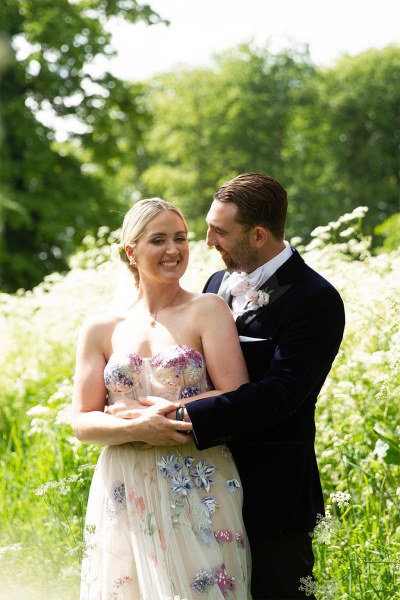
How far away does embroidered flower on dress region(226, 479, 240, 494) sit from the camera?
354cm

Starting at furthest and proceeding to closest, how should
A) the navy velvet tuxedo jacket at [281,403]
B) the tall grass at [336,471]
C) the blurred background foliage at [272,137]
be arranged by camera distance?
the blurred background foliage at [272,137]
the tall grass at [336,471]
the navy velvet tuxedo jacket at [281,403]

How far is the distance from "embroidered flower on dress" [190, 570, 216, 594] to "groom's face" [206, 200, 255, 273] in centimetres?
123

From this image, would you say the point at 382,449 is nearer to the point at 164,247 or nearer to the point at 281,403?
the point at 281,403

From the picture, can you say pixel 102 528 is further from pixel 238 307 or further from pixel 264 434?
pixel 238 307

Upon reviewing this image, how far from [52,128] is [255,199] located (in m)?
22.9

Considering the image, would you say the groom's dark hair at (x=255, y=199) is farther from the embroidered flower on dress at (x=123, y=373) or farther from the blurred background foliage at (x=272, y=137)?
the blurred background foliage at (x=272, y=137)

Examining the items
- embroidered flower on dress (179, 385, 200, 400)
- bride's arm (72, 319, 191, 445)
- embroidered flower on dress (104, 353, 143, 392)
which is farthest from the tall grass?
embroidered flower on dress (179, 385, 200, 400)

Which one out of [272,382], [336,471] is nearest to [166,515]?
[272,382]

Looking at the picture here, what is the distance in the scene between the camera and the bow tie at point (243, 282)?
3674 mm

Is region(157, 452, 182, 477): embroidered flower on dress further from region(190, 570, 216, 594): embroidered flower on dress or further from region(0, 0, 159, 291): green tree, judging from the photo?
region(0, 0, 159, 291): green tree

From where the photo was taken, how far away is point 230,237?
3645 mm

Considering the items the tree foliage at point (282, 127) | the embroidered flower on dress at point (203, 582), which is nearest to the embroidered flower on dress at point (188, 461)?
the embroidered flower on dress at point (203, 582)

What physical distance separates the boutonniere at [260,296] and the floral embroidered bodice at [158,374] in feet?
1.04

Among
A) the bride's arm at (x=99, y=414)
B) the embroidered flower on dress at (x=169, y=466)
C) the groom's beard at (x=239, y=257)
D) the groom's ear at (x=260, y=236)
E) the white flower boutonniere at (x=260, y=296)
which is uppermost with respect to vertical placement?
the groom's ear at (x=260, y=236)
